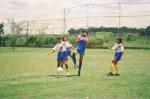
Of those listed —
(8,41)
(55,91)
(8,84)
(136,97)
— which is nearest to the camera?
(136,97)

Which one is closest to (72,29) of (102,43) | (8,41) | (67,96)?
(102,43)

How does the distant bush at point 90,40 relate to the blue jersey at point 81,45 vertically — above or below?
below

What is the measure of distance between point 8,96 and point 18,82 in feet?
11.9

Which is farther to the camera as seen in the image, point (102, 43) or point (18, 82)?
point (102, 43)

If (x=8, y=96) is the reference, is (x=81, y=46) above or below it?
above

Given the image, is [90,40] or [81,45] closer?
[81,45]

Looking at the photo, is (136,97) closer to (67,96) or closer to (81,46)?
(67,96)

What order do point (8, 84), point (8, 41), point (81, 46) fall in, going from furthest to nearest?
point (8, 41) < point (81, 46) < point (8, 84)

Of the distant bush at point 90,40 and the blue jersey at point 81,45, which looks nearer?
the blue jersey at point 81,45

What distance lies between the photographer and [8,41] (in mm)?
64062

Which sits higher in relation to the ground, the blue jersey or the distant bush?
the blue jersey

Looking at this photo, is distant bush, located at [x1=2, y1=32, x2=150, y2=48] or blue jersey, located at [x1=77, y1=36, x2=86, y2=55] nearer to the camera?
blue jersey, located at [x1=77, y1=36, x2=86, y2=55]

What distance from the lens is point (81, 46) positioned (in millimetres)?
19000

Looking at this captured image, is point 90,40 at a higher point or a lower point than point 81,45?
lower
